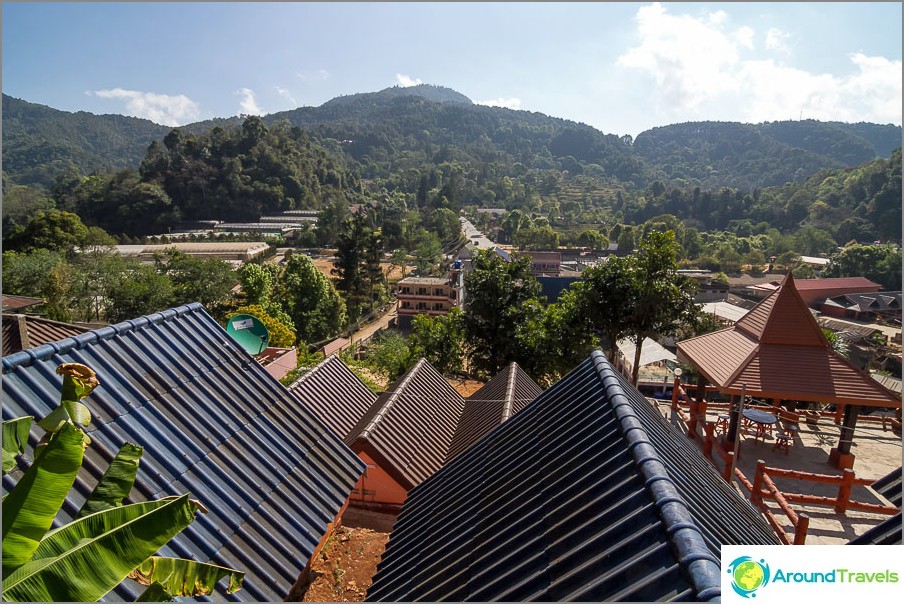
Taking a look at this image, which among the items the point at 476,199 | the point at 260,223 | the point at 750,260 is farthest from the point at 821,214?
the point at 260,223

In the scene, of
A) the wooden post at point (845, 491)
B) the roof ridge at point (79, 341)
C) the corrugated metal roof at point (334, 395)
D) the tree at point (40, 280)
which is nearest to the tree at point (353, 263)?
the tree at point (40, 280)

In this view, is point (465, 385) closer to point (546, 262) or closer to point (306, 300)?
point (306, 300)

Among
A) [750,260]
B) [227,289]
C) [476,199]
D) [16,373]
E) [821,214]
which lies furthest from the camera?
[476,199]

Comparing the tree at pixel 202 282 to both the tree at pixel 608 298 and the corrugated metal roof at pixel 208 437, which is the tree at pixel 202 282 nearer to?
the tree at pixel 608 298

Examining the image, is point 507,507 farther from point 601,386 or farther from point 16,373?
point 16,373

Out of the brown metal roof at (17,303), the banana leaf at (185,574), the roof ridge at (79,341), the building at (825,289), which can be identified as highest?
the roof ridge at (79,341)

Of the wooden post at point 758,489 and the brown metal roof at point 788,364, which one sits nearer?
the wooden post at point 758,489
